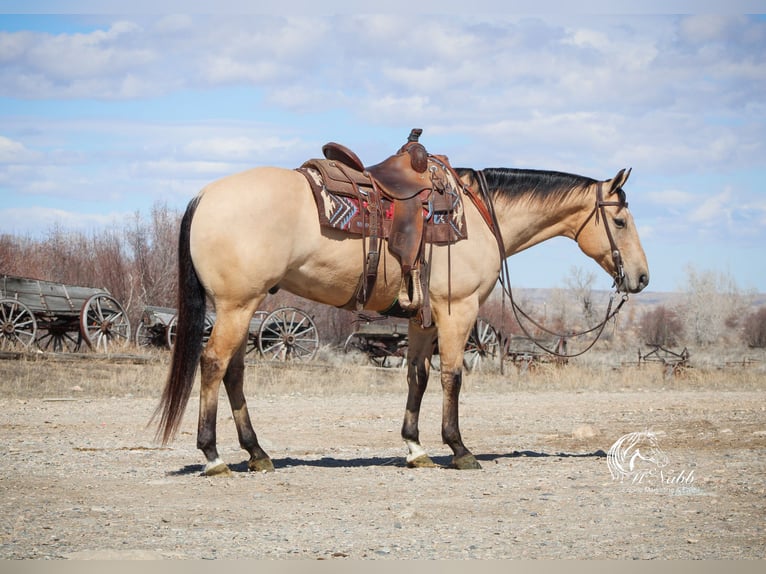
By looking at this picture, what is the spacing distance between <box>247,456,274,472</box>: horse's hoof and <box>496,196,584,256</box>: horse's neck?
2910mm

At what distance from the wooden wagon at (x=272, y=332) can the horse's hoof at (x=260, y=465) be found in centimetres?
1412

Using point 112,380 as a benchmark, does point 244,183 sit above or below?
above

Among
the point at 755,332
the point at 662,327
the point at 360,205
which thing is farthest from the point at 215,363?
the point at 662,327

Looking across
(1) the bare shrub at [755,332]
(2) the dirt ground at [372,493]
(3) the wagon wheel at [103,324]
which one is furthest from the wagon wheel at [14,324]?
(1) the bare shrub at [755,332]

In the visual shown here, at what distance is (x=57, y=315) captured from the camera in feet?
65.1

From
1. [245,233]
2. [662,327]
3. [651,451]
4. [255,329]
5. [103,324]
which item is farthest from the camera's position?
[662,327]

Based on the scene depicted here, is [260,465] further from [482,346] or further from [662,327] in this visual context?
[662,327]

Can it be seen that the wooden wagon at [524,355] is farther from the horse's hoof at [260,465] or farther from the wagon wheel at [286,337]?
the horse's hoof at [260,465]

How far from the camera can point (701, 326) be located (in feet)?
186

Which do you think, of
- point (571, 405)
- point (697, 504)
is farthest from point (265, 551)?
point (571, 405)

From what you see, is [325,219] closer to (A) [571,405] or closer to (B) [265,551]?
(B) [265,551]

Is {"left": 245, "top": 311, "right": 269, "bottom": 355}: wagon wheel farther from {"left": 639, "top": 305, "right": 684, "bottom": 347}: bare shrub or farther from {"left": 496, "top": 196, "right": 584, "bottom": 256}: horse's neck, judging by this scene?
{"left": 639, "top": 305, "right": 684, "bottom": 347}: bare shrub

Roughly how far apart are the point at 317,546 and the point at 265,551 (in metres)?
0.28
